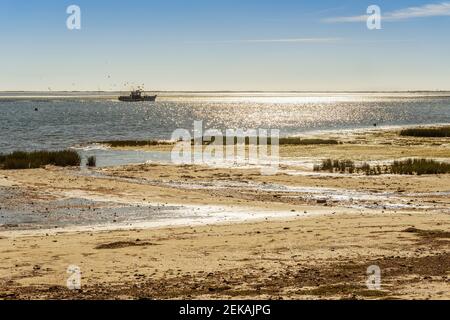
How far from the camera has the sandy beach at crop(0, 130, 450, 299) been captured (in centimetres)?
1381

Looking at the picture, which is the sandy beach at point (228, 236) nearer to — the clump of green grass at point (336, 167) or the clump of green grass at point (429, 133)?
the clump of green grass at point (336, 167)

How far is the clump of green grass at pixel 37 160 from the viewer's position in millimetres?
44250

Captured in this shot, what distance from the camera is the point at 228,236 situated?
20156 millimetres

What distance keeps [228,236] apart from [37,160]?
96.8 feet

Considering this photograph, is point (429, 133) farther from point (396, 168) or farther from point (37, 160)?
point (37, 160)

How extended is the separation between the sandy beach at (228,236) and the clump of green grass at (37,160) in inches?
189

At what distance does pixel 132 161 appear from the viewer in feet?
167

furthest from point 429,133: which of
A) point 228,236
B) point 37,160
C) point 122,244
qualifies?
point 122,244

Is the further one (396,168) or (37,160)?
(37,160)

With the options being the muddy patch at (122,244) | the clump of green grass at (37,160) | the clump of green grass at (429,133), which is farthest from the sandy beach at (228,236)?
the clump of green grass at (429,133)

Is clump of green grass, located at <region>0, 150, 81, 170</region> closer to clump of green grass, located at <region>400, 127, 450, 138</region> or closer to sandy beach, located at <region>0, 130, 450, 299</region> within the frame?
sandy beach, located at <region>0, 130, 450, 299</region>

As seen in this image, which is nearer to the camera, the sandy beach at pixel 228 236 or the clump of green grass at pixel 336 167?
the sandy beach at pixel 228 236
